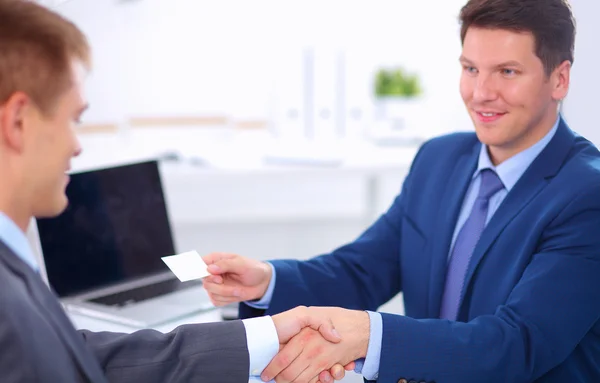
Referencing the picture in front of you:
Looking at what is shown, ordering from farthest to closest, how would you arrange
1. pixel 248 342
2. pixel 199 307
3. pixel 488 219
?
pixel 199 307 < pixel 488 219 < pixel 248 342

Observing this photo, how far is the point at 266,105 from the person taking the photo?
3.90m

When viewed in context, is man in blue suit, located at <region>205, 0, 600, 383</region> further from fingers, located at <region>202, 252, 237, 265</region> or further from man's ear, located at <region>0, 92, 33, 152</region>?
man's ear, located at <region>0, 92, 33, 152</region>

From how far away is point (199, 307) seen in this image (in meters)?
1.84

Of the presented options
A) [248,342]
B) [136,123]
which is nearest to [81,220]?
[248,342]

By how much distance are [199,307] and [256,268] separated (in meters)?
0.19

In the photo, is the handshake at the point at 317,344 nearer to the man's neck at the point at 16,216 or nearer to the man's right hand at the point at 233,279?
the man's right hand at the point at 233,279

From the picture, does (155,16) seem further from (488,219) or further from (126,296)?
(488,219)

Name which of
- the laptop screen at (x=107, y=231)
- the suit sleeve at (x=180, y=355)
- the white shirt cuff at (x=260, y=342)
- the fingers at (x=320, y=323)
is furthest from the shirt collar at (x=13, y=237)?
the laptop screen at (x=107, y=231)

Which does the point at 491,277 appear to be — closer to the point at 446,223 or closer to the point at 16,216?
the point at 446,223

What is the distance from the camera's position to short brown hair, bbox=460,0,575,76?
5.41 ft

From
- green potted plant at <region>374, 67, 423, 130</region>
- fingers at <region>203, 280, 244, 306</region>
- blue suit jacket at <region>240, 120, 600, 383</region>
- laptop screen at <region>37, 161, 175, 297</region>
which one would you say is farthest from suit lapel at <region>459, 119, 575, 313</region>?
green potted plant at <region>374, 67, 423, 130</region>

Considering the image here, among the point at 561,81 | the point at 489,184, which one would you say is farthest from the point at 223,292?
the point at 561,81

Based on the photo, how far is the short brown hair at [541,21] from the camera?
1649mm

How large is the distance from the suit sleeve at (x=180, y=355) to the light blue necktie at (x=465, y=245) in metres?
0.52
